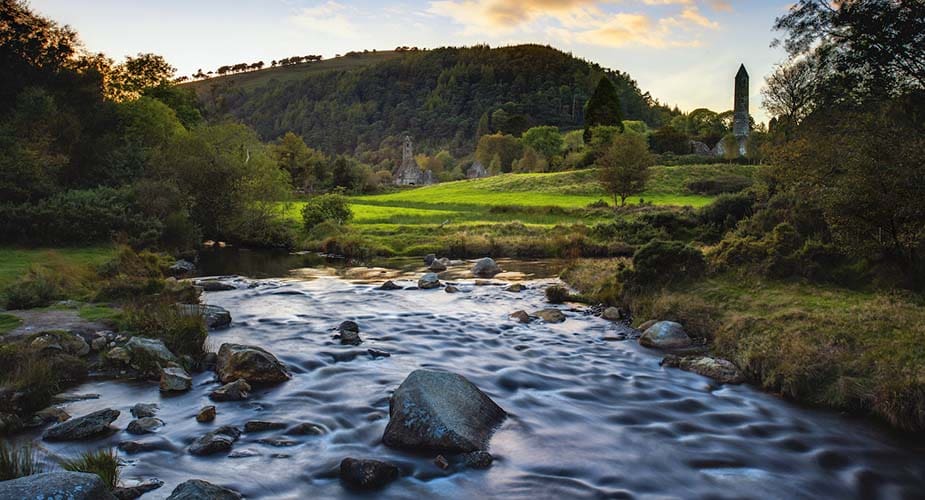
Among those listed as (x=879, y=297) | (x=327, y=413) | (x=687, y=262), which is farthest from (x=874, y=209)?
(x=327, y=413)

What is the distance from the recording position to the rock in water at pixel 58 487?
6949 millimetres

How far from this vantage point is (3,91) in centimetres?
4512

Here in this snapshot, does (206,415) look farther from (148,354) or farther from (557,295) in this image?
(557,295)

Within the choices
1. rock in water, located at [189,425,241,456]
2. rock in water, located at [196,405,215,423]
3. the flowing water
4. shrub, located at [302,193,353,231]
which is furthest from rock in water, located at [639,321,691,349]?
shrub, located at [302,193,353,231]

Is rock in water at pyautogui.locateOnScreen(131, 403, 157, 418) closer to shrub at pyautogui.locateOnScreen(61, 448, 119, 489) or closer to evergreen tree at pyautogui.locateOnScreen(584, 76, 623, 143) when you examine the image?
shrub at pyautogui.locateOnScreen(61, 448, 119, 489)

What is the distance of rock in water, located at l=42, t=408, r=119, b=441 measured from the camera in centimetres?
1148

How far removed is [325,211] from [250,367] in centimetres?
3912

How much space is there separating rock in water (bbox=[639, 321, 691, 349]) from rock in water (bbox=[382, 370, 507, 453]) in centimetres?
713

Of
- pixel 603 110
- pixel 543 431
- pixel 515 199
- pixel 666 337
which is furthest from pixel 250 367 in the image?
pixel 603 110

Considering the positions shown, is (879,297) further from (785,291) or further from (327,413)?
(327,413)

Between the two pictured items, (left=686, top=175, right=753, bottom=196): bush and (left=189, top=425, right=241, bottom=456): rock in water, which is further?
(left=686, top=175, right=753, bottom=196): bush

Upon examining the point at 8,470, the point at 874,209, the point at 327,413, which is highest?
the point at 874,209

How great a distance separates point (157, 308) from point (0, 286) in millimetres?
7615

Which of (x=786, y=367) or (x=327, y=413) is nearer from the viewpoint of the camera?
(x=327, y=413)
